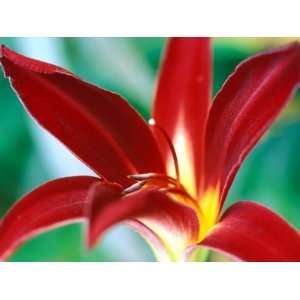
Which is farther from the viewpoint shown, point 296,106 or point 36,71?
point 296,106

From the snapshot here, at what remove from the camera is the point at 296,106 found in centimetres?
115

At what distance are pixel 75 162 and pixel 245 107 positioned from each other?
313mm

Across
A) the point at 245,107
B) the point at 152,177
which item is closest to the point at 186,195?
the point at 152,177

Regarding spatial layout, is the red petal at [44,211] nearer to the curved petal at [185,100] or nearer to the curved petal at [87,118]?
the curved petal at [87,118]

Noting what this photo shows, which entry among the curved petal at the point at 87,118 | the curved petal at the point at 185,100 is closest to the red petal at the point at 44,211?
the curved petal at the point at 87,118

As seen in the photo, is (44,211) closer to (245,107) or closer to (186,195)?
(186,195)

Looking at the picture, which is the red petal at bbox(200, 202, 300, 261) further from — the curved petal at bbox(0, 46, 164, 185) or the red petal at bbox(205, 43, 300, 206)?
the curved petal at bbox(0, 46, 164, 185)

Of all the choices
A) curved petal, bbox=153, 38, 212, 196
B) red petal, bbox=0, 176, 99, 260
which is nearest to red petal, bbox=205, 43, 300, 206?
curved petal, bbox=153, 38, 212, 196

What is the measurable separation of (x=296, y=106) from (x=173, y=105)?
0.21m

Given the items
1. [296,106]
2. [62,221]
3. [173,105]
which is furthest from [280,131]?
[62,221]

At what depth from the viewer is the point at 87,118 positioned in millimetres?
1064

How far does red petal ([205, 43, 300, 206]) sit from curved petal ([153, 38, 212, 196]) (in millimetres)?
35
